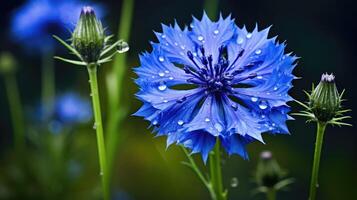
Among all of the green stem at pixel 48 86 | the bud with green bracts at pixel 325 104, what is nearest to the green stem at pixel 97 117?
the bud with green bracts at pixel 325 104

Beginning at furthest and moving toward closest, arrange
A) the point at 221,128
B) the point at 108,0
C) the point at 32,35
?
the point at 108,0, the point at 32,35, the point at 221,128

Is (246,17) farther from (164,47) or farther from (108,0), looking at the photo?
Result: (164,47)

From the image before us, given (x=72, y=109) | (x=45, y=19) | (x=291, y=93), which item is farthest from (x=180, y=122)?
(x=291, y=93)

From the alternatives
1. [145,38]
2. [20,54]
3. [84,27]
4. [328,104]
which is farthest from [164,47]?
[20,54]

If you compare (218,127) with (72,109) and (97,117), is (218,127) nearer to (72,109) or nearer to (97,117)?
(97,117)

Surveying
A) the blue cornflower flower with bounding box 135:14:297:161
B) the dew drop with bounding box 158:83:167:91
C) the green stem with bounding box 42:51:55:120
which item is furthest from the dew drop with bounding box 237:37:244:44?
the green stem with bounding box 42:51:55:120

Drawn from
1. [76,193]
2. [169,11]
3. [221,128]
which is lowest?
[76,193]
